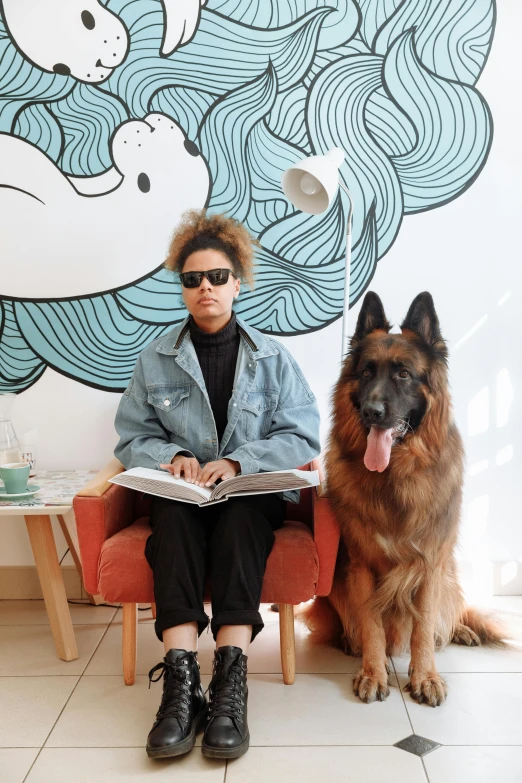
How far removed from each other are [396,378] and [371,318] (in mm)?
222

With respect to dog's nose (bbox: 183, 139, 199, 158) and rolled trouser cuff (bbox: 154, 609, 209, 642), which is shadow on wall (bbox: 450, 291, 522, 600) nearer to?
dog's nose (bbox: 183, 139, 199, 158)

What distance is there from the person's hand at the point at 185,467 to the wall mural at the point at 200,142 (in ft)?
2.49

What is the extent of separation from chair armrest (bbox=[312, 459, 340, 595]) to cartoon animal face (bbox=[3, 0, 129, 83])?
179 centimetres

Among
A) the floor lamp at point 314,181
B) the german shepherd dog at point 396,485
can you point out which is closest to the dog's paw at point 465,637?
the german shepherd dog at point 396,485

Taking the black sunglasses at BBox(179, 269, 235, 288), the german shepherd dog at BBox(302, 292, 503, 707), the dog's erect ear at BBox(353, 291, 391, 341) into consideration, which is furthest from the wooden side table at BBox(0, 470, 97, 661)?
the dog's erect ear at BBox(353, 291, 391, 341)

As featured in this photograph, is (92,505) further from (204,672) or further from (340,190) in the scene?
(340,190)

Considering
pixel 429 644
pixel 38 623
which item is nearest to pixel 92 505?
pixel 38 623

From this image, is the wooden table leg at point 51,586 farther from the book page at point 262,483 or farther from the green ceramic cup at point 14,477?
the book page at point 262,483

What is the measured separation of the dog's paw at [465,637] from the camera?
240 cm

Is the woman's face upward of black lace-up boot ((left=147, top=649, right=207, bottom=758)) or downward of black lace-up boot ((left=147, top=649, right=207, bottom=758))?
upward

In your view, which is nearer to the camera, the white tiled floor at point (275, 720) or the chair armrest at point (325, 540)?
the white tiled floor at point (275, 720)

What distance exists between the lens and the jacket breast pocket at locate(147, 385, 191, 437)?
2.29 m

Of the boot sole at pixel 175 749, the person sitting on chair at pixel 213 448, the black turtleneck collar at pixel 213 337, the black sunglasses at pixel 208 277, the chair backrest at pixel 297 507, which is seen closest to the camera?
the boot sole at pixel 175 749

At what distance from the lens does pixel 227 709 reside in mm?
1777
